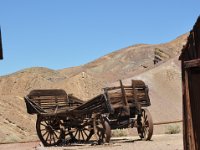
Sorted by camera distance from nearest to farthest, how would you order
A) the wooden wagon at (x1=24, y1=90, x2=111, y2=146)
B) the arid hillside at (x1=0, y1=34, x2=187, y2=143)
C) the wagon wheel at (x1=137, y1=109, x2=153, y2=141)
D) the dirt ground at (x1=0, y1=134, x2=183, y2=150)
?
the dirt ground at (x1=0, y1=134, x2=183, y2=150) → the wooden wagon at (x1=24, y1=90, x2=111, y2=146) → the wagon wheel at (x1=137, y1=109, x2=153, y2=141) → the arid hillside at (x1=0, y1=34, x2=187, y2=143)

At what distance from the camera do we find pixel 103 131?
17984 mm

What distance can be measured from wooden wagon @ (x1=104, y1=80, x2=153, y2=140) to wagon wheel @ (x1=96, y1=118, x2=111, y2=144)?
1.44 ft

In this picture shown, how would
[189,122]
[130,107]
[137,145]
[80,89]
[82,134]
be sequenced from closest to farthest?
1. [189,122]
2. [137,145]
3. [130,107]
4. [82,134]
5. [80,89]

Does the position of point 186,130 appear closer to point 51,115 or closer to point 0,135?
point 51,115

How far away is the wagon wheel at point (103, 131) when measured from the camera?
17625 millimetres

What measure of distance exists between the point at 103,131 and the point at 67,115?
1.95 metres

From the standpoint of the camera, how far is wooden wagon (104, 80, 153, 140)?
1809cm

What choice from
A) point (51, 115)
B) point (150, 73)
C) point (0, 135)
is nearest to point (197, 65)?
point (51, 115)

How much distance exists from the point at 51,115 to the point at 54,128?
3.82ft

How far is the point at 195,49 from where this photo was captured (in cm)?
995

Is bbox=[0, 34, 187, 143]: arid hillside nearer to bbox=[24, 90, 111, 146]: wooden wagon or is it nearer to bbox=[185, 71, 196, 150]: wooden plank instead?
bbox=[24, 90, 111, 146]: wooden wagon

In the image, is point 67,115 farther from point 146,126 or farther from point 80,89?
point 80,89

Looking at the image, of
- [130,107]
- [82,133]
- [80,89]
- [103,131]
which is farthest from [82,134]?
[80,89]

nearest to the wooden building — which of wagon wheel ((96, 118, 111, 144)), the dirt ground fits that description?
the dirt ground
